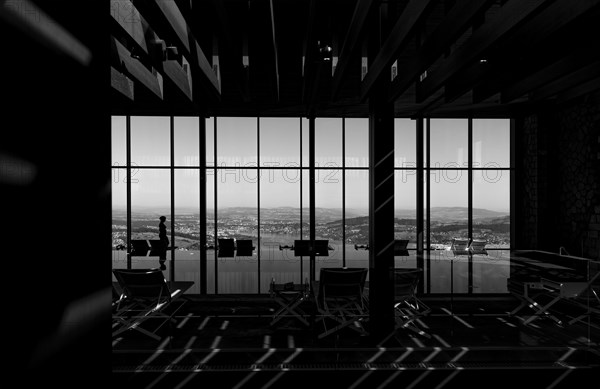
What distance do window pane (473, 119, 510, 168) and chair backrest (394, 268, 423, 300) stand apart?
17.3ft

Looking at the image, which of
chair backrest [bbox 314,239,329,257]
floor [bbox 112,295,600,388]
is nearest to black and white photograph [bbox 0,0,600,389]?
floor [bbox 112,295,600,388]

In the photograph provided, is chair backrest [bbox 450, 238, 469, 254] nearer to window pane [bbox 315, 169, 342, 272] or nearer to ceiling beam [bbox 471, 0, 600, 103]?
window pane [bbox 315, 169, 342, 272]

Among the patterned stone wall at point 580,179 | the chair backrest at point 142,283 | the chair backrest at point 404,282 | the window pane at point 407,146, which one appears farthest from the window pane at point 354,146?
the chair backrest at point 142,283

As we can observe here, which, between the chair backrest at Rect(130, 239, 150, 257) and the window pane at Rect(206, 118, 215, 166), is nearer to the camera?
the chair backrest at Rect(130, 239, 150, 257)

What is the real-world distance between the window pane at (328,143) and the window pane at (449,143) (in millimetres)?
2151

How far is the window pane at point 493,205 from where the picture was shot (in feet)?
29.7

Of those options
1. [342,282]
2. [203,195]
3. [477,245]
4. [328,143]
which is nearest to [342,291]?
[342,282]

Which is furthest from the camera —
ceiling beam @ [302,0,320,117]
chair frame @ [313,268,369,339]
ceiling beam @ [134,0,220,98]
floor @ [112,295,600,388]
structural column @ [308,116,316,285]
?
structural column @ [308,116,316,285]

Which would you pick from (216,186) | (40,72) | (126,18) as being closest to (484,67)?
(126,18)

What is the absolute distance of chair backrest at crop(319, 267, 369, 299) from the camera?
4.77 metres

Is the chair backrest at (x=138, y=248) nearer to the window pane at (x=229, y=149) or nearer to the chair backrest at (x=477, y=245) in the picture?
the window pane at (x=229, y=149)

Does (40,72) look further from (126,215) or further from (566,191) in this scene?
(566,191)

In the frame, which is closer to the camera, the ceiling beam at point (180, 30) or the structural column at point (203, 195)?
the ceiling beam at point (180, 30)

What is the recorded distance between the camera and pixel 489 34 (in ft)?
10.7
